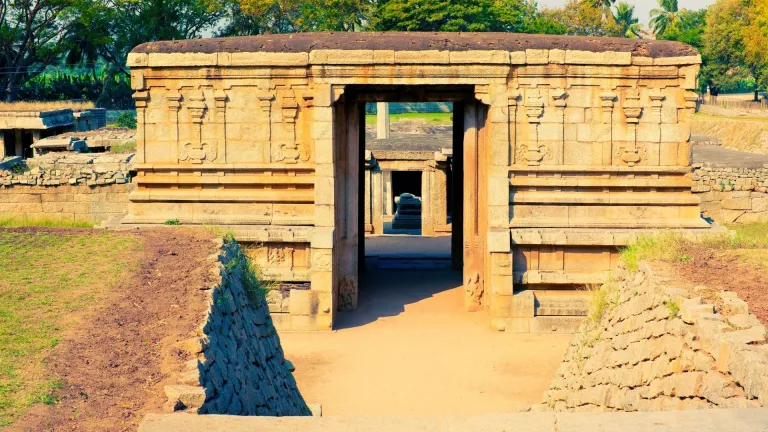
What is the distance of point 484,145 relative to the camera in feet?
67.2

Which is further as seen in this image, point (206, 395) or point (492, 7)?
point (492, 7)

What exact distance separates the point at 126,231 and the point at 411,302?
723 cm

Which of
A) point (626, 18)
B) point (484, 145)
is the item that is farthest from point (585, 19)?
point (484, 145)

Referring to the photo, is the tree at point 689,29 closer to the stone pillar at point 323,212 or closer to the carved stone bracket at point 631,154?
Answer: the carved stone bracket at point 631,154

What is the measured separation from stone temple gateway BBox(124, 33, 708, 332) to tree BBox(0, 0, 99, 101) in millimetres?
42471

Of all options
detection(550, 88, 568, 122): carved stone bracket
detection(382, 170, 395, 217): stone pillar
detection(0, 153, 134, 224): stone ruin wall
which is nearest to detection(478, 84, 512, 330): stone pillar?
detection(550, 88, 568, 122): carved stone bracket

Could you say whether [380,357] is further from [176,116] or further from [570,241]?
[176,116]

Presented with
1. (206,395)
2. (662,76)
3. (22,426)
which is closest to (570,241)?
(662,76)

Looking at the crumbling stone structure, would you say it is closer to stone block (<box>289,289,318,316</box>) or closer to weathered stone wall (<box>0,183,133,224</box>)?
weathered stone wall (<box>0,183,133,224</box>)

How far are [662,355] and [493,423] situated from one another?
3.77 m

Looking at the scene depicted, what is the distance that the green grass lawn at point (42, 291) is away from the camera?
8594 millimetres

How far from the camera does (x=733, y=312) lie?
1105 cm

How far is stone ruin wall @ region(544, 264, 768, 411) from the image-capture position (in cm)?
942

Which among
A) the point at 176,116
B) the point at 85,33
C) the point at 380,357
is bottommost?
the point at 380,357
